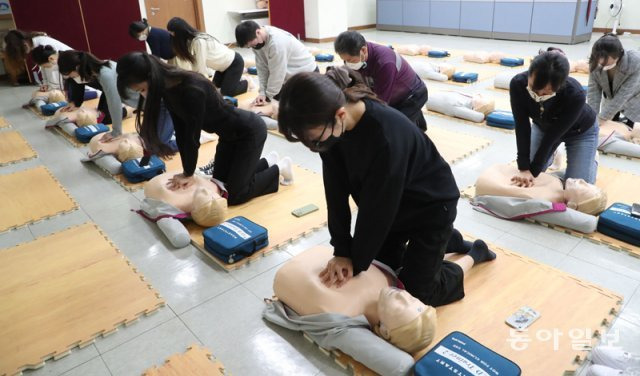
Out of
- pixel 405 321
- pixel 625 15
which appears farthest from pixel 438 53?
pixel 405 321

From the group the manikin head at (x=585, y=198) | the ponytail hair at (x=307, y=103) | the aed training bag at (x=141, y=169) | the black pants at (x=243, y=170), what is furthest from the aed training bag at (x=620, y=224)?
the aed training bag at (x=141, y=169)

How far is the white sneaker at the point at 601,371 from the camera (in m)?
1.60

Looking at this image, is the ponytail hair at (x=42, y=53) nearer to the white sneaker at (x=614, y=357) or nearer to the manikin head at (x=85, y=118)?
the manikin head at (x=85, y=118)

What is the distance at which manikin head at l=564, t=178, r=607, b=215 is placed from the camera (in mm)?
2760

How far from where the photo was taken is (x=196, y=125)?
9.14ft

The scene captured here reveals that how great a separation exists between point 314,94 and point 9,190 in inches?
129

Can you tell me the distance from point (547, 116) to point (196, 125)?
6.98 feet

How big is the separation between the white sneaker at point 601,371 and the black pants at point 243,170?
221cm

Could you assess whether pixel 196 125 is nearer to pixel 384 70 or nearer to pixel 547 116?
pixel 384 70

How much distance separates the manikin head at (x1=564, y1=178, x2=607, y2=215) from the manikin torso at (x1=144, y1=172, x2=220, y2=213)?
86.4 inches

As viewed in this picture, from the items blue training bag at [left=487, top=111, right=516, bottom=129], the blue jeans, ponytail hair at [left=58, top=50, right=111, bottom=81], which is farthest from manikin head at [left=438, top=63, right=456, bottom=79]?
ponytail hair at [left=58, top=50, right=111, bottom=81]

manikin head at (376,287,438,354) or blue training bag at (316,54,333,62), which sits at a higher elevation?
blue training bag at (316,54,333,62)

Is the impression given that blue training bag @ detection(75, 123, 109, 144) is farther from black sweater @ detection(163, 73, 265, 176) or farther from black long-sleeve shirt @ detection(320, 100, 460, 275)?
black long-sleeve shirt @ detection(320, 100, 460, 275)

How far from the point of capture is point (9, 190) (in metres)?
3.59
